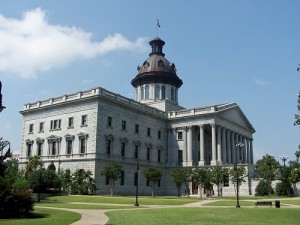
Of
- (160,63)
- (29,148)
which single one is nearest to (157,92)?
(160,63)

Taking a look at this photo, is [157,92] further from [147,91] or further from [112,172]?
[112,172]

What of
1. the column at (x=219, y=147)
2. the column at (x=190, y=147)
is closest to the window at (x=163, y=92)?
the column at (x=190, y=147)

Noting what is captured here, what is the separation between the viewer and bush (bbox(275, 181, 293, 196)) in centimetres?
6531

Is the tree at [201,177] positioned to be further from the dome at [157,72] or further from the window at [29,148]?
the dome at [157,72]

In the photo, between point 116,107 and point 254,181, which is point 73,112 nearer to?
point 116,107

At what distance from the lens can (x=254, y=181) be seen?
226 feet

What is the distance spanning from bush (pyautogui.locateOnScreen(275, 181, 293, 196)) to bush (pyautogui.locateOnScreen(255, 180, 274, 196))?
50.8 inches

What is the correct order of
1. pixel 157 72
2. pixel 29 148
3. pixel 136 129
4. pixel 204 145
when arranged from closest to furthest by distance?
pixel 29 148 → pixel 136 129 → pixel 204 145 → pixel 157 72

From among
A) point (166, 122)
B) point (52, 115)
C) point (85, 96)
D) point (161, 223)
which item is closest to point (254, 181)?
point (166, 122)

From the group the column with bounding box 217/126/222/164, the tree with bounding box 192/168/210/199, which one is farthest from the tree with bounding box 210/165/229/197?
the column with bounding box 217/126/222/164

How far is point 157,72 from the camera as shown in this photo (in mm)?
87625

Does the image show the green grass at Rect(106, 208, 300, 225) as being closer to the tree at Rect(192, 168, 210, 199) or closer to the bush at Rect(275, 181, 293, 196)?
the tree at Rect(192, 168, 210, 199)

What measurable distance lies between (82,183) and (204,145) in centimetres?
3346

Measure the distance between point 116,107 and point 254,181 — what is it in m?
29.3
